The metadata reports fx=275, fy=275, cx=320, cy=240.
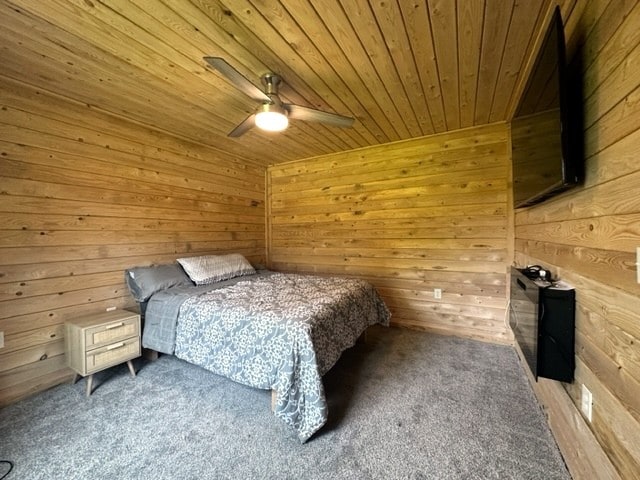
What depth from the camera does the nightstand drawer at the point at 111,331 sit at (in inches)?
81.0

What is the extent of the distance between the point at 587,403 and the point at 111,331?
2949mm

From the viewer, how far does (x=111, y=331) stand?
218 cm

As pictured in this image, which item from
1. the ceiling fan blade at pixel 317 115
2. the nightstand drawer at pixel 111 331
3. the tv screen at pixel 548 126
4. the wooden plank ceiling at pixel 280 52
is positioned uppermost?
the wooden plank ceiling at pixel 280 52

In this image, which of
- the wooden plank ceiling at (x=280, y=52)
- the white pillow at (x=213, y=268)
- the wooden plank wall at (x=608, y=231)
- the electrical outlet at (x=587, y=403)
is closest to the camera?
the wooden plank wall at (x=608, y=231)

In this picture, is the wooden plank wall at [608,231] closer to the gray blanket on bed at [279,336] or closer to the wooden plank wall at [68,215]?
the gray blanket on bed at [279,336]

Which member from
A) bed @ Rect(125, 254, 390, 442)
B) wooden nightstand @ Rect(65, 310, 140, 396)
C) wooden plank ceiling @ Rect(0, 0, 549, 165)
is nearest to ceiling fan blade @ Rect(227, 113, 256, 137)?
wooden plank ceiling @ Rect(0, 0, 549, 165)

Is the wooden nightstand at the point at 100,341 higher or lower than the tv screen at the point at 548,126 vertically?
lower

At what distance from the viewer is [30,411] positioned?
1.88 meters

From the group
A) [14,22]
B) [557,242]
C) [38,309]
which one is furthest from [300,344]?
[14,22]

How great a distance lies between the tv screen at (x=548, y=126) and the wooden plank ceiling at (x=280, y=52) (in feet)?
1.06

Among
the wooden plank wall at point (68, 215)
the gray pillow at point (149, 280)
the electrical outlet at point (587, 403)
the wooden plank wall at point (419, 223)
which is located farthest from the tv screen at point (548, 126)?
the wooden plank wall at point (68, 215)

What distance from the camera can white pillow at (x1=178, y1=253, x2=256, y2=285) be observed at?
2832 mm

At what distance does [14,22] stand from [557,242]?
10.2 feet

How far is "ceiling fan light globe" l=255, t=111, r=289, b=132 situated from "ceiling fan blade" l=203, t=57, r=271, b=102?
0.09 metres
